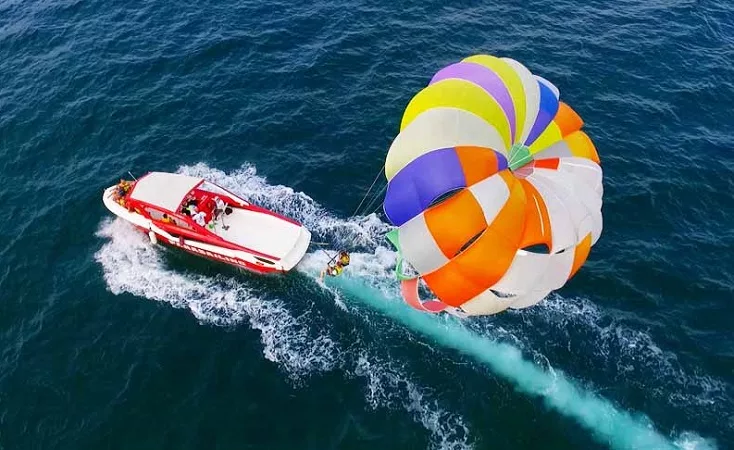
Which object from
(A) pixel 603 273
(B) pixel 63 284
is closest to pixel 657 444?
(A) pixel 603 273

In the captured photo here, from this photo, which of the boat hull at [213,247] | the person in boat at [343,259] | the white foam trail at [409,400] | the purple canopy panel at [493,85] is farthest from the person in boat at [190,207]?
the purple canopy panel at [493,85]

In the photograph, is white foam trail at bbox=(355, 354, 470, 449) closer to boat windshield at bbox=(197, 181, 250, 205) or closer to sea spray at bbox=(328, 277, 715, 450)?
sea spray at bbox=(328, 277, 715, 450)

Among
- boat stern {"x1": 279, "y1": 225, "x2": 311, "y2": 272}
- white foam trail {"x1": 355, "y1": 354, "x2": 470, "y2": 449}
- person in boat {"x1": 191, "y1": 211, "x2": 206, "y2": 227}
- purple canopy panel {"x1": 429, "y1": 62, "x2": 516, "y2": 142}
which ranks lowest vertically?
white foam trail {"x1": 355, "y1": 354, "x2": 470, "y2": 449}

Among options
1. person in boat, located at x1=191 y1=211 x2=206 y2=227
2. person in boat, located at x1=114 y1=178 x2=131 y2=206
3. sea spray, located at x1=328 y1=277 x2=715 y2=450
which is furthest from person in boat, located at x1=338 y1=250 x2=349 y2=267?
person in boat, located at x1=114 y1=178 x2=131 y2=206

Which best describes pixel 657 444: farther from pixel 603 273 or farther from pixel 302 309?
pixel 302 309

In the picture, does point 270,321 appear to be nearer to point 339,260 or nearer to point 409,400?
point 339,260

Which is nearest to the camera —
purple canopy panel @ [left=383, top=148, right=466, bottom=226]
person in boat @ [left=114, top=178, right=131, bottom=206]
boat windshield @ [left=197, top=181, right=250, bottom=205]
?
purple canopy panel @ [left=383, top=148, right=466, bottom=226]
